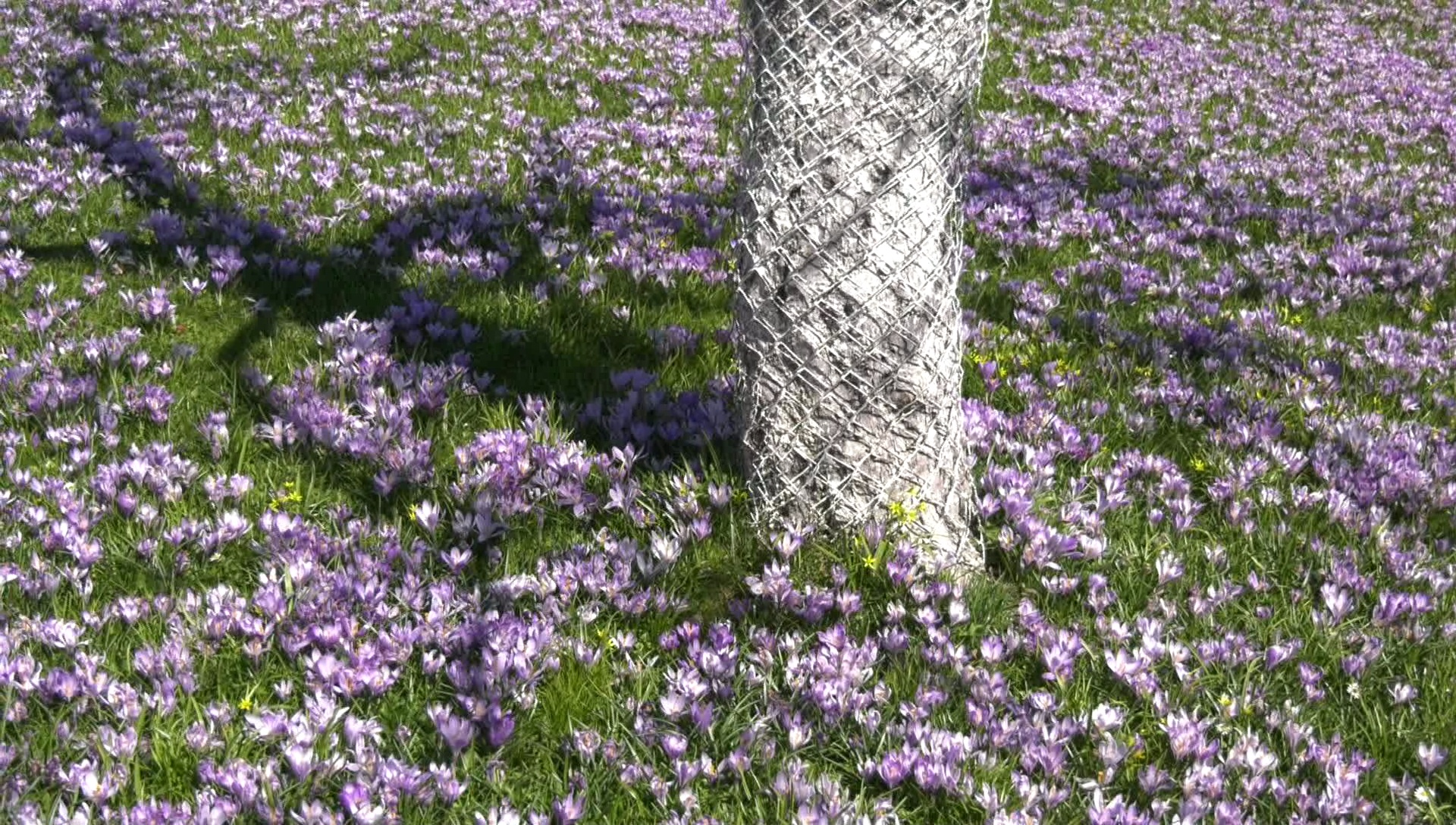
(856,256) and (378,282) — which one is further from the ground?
(856,256)

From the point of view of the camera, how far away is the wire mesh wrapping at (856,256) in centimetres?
362

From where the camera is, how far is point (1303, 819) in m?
2.85

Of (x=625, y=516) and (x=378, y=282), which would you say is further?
(x=378, y=282)

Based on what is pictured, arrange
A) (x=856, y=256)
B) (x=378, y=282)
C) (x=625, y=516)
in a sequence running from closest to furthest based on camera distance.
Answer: (x=856, y=256)
(x=625, y=516)
(x=378, y=282)

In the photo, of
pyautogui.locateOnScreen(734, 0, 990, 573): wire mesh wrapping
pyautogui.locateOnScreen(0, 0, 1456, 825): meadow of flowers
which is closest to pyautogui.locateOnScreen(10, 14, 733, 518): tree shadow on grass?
pyautogui.locateOnScreen(0, 0, 1456, 825): meadow of flowers

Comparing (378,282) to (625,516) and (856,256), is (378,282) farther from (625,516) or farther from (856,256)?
(856,256)

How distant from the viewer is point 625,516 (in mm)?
4129

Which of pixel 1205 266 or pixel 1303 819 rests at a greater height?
pixel 1303 819

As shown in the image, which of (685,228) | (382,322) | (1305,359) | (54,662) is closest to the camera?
(54,662)

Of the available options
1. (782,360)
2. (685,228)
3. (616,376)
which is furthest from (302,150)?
(782,360)

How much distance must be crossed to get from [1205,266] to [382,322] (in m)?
4.90

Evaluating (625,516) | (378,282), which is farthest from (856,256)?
(378,282)

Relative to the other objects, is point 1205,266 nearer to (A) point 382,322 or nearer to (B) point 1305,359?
(B) point 1305,359

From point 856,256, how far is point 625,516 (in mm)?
1206
